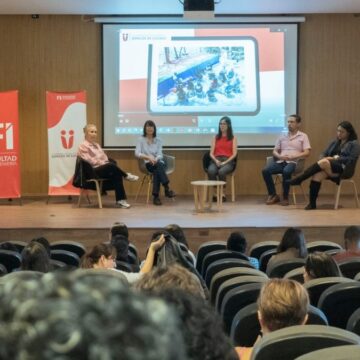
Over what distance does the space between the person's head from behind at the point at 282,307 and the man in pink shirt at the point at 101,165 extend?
5709 mm

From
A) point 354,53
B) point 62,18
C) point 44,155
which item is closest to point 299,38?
point 354,53

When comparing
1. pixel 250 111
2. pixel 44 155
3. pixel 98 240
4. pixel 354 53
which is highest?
pixel 354 53

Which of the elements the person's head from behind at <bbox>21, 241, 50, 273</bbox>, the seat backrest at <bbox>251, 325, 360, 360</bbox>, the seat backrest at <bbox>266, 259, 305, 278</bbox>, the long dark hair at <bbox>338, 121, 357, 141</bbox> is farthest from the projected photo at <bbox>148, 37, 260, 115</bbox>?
the seat backrest at <bbox>251, 325, 360, 360</bbox>

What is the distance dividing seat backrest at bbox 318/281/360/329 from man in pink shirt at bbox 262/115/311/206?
5173 millimetres

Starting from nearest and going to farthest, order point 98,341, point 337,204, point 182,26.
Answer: point 98,341 < point 337,204 < point 182,26

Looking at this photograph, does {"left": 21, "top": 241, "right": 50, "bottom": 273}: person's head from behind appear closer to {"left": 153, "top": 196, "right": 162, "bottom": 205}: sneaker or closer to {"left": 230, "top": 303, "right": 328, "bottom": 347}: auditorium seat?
{"left": 230, "top": 303, "right": 328, "bottom": 347}: auditorium seat

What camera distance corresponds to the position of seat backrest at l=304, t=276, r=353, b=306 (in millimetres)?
2795

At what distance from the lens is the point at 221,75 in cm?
898

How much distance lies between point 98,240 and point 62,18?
3.89 meters

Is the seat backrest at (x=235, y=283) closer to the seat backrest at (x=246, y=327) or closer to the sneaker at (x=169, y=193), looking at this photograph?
the seat backrest at (x=246, y=327)

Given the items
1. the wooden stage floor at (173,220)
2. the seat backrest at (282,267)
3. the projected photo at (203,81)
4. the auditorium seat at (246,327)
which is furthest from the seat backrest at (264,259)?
the projected photo at (203,81)

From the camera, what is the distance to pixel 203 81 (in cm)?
898

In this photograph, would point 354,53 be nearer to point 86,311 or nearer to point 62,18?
point 62,18

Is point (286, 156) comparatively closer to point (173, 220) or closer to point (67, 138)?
point (173, 220)
